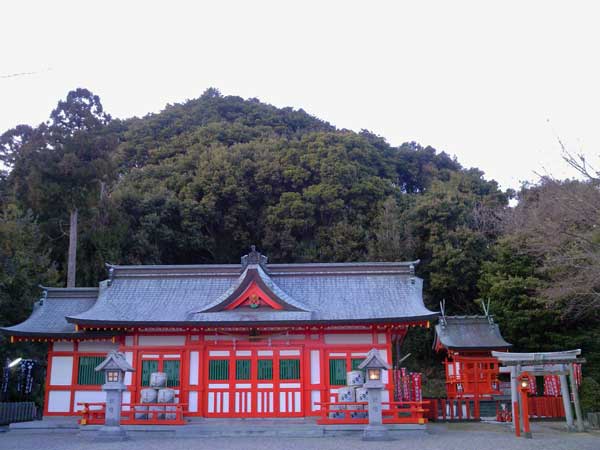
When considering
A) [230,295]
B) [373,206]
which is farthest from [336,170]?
[230,295]

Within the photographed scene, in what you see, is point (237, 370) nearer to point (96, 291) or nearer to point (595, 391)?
point (96, 291)

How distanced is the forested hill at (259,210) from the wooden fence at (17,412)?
170 inches

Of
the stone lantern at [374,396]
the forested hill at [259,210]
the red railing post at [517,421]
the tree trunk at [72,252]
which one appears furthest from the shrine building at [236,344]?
the tree trunk at [72,252]

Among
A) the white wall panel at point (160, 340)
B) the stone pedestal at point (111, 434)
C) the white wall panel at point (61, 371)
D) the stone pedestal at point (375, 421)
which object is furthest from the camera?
the white wall panel at point (61, 371)

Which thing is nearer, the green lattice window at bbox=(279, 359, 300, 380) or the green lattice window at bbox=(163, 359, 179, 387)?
the green lattice window at bbox=(279, 359, 300, 380)

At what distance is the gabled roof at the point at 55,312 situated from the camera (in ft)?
59.6

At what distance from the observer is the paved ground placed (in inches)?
521

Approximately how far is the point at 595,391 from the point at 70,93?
2650 centimetres

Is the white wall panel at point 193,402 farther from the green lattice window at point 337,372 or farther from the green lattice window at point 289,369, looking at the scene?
the green lattice window at point 337,372

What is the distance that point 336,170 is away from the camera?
128 ft

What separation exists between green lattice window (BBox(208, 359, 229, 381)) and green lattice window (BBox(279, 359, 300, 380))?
178 cm

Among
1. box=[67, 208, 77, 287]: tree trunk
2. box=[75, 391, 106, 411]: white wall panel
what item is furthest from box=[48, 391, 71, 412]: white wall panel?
box=[67, 208, 77, 287]: tree trunk

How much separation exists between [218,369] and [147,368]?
7.74 ft

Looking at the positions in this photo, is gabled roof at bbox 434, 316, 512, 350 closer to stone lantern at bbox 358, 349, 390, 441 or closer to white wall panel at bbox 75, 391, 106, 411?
stone lantern at bbox 358, 349, 390, 441
